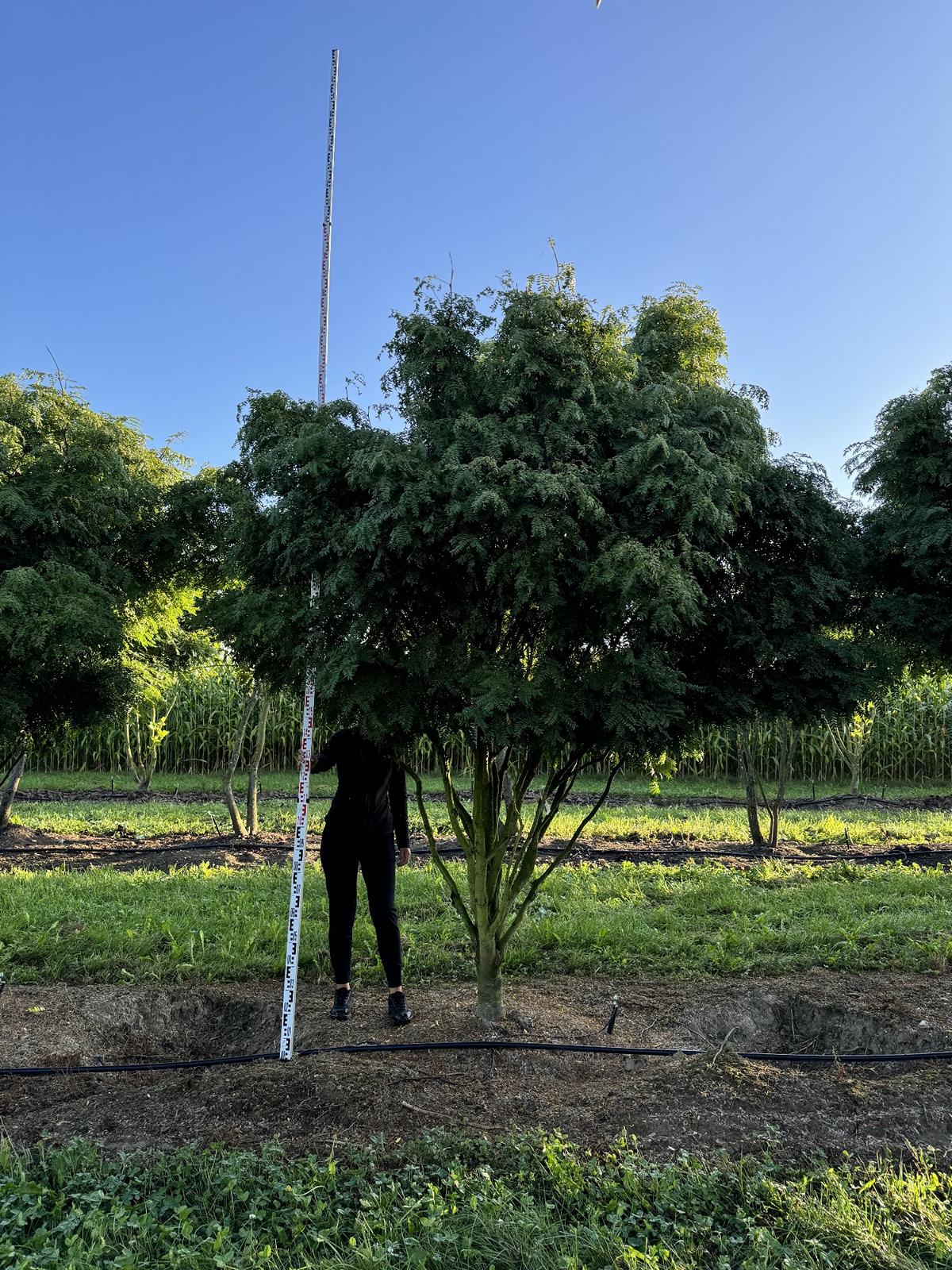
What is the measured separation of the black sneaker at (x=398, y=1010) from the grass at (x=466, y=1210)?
154cm

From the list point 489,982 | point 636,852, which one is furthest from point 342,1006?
point 636,852

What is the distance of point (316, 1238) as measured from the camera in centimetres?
298

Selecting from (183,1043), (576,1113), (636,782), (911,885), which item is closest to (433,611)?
(576,1113)

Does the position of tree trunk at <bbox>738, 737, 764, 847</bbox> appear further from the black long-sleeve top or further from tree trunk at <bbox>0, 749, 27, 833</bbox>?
tree trunk at <bbox>0, 749, 27, 833</bbox>

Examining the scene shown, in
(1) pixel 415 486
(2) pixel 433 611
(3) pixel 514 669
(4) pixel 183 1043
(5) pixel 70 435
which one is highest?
(5) pixel 70 435

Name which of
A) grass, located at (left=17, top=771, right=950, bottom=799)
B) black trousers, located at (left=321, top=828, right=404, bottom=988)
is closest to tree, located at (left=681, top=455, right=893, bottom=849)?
black trousers, located at (left=321, top=828, right=404, bottom=988)

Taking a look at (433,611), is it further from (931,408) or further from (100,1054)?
(931,408)

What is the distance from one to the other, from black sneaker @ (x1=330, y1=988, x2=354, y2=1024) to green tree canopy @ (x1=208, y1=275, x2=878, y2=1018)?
98 cm

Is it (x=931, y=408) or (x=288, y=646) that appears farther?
(x=931, y=408)

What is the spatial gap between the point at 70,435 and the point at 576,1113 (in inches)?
223

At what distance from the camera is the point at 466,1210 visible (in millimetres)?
3113

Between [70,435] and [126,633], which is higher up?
[70,435]

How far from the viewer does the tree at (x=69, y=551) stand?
5859 millimetres

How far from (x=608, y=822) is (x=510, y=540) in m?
9.54
